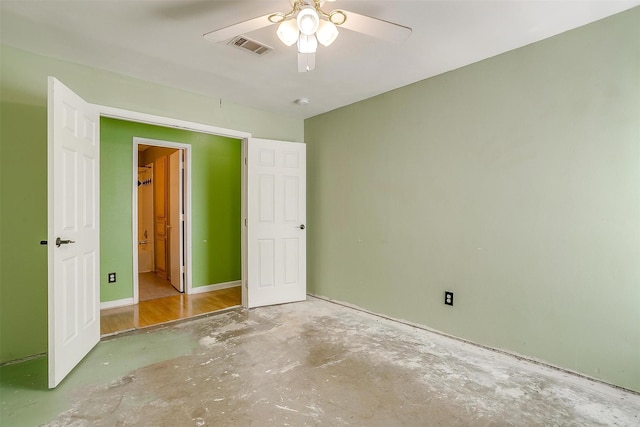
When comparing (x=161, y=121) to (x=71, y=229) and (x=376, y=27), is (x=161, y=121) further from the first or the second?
(x=376, y=27)

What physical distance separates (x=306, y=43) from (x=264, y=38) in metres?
0.70

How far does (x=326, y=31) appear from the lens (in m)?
1.70

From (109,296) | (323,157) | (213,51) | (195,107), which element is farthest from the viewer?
(323,157)

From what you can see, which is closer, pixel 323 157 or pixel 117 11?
pixel 117 11

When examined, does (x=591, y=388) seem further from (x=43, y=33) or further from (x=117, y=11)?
(x=43, y=33)

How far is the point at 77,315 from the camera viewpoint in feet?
7.68

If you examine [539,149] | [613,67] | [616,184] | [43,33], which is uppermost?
[43,33]

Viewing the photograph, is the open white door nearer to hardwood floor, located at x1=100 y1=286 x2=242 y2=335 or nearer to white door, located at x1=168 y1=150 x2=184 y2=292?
hardwood floor, located at x1=100 y1=286 x2=242 y2=335

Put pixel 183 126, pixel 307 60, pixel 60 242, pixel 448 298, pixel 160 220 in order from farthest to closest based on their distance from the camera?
pixel 160 220 < pixel 183 126 < pixel 448 298 < pixel 60 242 < pixel 307 60

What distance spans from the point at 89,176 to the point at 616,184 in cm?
378

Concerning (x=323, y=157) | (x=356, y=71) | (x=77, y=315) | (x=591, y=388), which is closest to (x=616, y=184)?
(x=591, y=388)

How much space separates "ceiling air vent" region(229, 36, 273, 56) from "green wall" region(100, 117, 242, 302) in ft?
7.48

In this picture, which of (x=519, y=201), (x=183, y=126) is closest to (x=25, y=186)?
(x=183, y=126)

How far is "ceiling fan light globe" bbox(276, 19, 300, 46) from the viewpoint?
1713 millimetres
